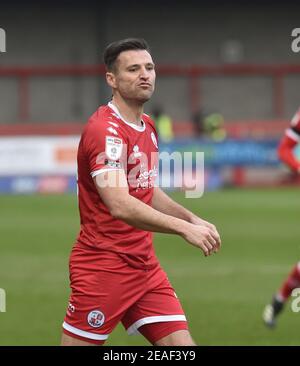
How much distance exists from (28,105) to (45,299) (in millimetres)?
29890

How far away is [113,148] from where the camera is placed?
589 cm

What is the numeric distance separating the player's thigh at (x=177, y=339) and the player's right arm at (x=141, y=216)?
87 cm

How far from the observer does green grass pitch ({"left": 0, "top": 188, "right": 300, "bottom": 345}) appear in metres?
9.91

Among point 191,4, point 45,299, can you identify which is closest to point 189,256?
point 45,299

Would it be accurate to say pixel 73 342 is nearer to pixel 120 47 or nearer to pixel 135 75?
pixel 135 75

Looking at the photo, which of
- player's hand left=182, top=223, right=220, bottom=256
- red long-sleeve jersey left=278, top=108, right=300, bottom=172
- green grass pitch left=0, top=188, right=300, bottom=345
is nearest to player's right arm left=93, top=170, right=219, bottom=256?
player's hand left=182, top=223, right=220, bottom=256

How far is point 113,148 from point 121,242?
66cm

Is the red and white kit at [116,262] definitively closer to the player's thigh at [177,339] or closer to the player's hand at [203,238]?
the player's thigh at [177,339]

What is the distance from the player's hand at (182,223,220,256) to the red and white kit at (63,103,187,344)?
2.18 ft

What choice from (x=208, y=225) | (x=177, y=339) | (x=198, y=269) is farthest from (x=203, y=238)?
(x=198, y=269)

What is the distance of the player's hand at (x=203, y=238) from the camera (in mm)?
5523

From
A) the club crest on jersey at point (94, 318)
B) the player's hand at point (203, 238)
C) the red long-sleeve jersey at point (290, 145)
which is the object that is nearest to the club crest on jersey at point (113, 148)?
the player's hand at point (203, 238)

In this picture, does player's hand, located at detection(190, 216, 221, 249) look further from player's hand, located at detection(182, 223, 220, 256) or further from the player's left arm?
the player's left arm
